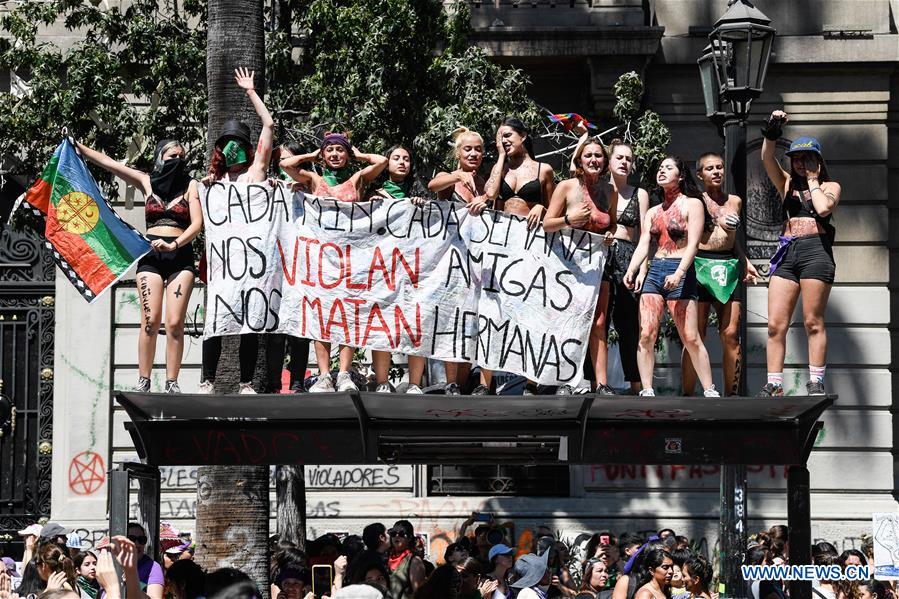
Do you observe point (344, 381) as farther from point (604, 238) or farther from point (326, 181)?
point (604, 238)

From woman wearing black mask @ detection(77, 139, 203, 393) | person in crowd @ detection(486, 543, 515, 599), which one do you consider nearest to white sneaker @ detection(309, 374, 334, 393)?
woman wearing black mask @ detection(77, 139, 203, 393)

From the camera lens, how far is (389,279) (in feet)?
32.8

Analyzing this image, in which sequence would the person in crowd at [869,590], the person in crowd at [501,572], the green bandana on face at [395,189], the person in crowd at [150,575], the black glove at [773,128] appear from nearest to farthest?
the person in crowd at [150,575]
the black glove at [773,128]
the green bandana on face at [395,189]
the person in crowd at [869,590]
the person in crowd at [501,572]

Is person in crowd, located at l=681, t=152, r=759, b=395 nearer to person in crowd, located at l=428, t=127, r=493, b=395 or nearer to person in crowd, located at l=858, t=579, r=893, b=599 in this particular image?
person in crowd, located at l=428, t=127, r=493, b=395

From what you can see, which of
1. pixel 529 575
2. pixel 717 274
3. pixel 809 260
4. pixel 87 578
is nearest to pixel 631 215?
pixel 717 274

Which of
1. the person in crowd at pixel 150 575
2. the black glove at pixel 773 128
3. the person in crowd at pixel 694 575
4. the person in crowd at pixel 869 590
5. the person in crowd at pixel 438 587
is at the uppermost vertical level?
the black glove at pixel 773 128

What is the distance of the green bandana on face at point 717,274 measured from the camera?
420 inches

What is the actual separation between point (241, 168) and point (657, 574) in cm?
403

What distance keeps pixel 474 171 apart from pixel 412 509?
29.4 ft

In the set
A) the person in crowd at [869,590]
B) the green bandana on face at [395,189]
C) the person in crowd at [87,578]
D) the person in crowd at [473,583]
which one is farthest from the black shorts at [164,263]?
the person in crowd at [869,590]

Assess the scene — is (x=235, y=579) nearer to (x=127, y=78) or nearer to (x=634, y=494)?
(x=127, y=78)

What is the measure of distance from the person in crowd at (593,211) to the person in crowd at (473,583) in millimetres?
1622

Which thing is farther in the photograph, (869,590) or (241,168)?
(869,590)

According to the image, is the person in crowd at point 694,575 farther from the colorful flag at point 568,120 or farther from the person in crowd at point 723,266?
the colorful flag at point 568,120
